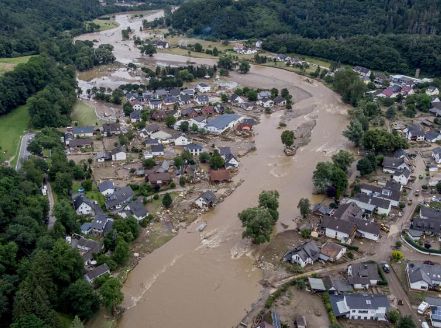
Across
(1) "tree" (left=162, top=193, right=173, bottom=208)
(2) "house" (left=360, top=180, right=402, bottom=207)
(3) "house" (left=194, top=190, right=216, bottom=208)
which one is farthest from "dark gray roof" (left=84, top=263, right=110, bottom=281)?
(2) "house" (left=360, top=180, right=402, bottom=207)

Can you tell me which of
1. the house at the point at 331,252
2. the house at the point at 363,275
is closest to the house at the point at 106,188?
the house at the point at 331,252

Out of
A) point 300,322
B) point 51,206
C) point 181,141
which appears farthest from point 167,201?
point 300,322

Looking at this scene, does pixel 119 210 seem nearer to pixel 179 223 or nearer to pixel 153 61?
pixel 179 223

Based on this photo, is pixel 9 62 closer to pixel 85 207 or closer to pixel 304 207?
pixel 85 207

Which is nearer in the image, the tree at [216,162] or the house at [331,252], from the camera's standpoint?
the house at [331,252]

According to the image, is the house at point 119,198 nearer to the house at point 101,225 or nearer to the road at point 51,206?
the house at point 101,225

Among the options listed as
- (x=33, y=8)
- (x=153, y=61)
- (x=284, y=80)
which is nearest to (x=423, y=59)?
(x=284, y=80)
